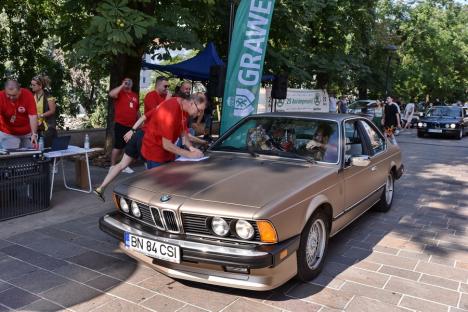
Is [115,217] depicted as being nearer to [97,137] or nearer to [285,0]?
[97,137]

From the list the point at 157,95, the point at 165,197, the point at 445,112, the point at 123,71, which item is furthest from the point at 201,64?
the point at 445,112

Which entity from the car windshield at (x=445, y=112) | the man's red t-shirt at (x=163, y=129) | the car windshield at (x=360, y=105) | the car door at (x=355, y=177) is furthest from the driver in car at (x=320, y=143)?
the car windshield at (x=360, y=105)

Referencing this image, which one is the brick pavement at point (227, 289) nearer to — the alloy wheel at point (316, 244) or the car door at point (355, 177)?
the alloy wheel at point (316, 244)

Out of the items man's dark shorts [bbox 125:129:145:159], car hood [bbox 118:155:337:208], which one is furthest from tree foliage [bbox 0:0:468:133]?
car hood [bbox 118:155:337:208]

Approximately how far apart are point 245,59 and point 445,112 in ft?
51.5

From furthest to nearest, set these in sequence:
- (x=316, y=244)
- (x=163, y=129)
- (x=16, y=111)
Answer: (x=16, y=111), (x=163, y=129), (x=316, y=244)

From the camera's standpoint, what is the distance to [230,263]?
325 cm

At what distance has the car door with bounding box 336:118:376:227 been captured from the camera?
4.65m

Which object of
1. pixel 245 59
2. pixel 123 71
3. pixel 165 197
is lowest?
pixel 165 197

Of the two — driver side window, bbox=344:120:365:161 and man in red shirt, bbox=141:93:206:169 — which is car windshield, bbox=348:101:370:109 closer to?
driver side window, bbox=344:120:365:161

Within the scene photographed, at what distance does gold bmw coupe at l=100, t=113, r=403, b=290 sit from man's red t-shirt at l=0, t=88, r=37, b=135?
2.86 m

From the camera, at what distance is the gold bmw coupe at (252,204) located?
10.9ft

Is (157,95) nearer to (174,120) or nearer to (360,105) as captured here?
(174,120)

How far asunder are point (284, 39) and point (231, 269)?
Result: 35.0 ft
